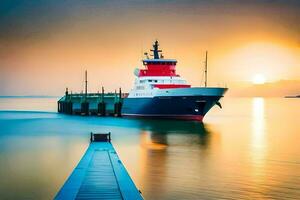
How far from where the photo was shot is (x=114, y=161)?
17.4 m

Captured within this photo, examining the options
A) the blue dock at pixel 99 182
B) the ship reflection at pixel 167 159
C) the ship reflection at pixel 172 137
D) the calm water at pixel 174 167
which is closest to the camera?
the blue dock at pixel 99 182

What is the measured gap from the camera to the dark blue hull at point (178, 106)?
4859 centimetres

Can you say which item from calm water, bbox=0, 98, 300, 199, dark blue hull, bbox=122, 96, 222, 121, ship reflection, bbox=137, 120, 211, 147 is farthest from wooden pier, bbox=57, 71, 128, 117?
calm water, bbox=0, 98, 300, 199

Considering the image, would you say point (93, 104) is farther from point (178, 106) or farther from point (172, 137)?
point (172, 137)

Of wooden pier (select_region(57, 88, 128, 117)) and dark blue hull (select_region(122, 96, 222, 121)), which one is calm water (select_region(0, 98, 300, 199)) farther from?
wooden pier (select_region(57, 88, 128, 117))

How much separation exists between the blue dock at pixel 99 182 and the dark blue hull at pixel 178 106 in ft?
99.5

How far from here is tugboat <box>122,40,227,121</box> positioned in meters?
48.2

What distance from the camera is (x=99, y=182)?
44.5ft

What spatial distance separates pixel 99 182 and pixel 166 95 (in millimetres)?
35997

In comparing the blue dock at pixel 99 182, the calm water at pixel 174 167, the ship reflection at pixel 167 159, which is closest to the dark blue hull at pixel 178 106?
the ship reflection at pixel 167 159

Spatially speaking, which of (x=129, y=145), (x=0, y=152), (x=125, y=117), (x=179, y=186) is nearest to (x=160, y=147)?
(x=129, y=145)

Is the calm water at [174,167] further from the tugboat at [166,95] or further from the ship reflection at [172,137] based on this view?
the tugboat at [166,95]

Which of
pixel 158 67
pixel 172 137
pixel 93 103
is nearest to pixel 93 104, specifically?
pixel 93 103

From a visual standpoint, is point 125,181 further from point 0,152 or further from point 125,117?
point 125,117
